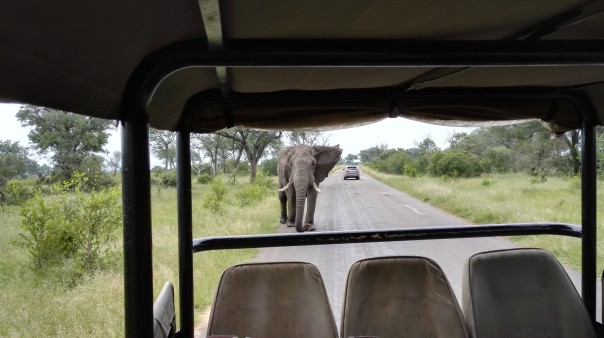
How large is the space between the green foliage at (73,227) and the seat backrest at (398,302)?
4.52 m

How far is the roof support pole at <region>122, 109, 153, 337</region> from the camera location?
104 centimetres

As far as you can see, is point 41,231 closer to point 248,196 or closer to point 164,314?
point 164,314

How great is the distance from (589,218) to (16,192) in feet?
23.6

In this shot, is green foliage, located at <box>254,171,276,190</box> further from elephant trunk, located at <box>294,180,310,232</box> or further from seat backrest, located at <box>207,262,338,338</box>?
seat backrest, located at <box>207,262,338,338</box>

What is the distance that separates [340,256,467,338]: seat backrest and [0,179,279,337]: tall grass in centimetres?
190

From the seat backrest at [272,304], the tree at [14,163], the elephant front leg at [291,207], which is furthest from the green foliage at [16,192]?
the seat backrest at [272,304]

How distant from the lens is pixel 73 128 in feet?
31.8

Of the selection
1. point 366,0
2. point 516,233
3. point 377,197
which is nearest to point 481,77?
point 516,233

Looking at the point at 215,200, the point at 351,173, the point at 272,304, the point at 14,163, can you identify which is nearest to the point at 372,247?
the point at 215,200

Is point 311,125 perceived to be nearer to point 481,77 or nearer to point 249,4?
point 481,77

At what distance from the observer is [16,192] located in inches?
265

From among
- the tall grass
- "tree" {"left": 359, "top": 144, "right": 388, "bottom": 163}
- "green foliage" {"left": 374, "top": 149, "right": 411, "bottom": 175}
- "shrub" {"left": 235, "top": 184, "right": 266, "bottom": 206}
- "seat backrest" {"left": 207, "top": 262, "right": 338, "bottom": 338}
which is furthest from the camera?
"tree" {"left": 359, "top": 144, "right": 388, "bottom": 163}

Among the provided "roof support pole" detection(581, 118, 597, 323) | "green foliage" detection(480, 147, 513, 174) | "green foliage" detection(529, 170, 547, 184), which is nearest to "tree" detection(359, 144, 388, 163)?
"green foliage" detection(480, 147, 513, 174)

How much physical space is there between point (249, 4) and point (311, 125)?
148cm
